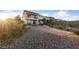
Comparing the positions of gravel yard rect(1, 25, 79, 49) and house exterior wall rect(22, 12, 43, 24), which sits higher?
house exterior wall rect(22, 12, 43, 24)

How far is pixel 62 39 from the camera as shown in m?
1.86

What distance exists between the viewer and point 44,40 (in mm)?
1844

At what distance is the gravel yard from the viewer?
1.84 m

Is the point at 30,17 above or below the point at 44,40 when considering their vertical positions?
above

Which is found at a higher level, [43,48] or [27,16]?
[27,16]

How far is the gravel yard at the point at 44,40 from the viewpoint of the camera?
1.84 meters

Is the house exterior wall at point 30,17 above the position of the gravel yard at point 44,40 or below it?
above

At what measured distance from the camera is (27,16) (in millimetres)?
1870
